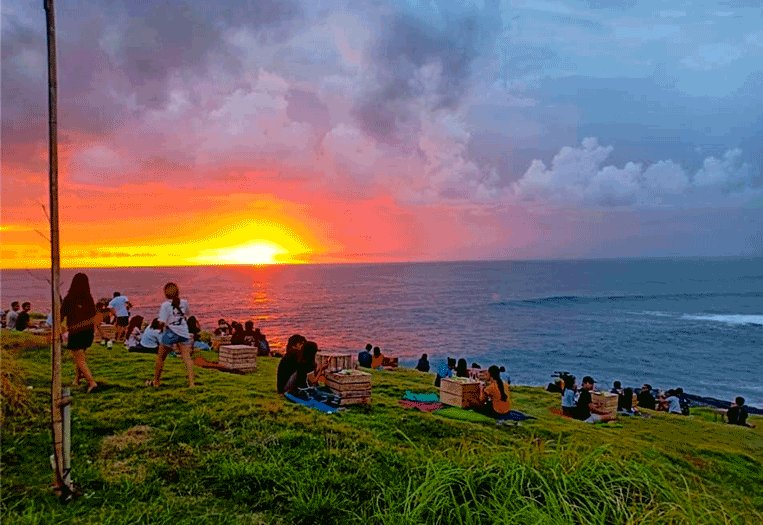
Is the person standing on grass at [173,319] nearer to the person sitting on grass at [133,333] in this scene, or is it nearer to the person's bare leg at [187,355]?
the person's bare leg at [187,355]

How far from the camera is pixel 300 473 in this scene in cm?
616

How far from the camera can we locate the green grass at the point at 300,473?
5098mm

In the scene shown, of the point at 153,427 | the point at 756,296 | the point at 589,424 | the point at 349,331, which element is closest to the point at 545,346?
the point at 349,331

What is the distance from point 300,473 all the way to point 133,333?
14.4m

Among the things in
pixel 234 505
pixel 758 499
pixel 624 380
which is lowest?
pixel 624 380

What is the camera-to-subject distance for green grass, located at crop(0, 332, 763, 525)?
5.10 metres

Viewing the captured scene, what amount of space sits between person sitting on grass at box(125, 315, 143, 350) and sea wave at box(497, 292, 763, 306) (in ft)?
289

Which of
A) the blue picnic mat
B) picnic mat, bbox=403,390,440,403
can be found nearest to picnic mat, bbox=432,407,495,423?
the blue picnic mat

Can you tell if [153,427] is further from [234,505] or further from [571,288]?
[571,288]

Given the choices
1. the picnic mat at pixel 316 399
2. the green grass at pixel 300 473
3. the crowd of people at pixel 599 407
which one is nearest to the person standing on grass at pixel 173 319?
the green grass at pixel 300 473

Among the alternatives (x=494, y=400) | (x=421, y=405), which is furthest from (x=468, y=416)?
(x=421, y=405)

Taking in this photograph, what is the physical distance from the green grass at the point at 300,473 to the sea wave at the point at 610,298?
9678cm

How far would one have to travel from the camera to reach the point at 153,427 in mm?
7887

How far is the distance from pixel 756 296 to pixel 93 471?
451 feet
